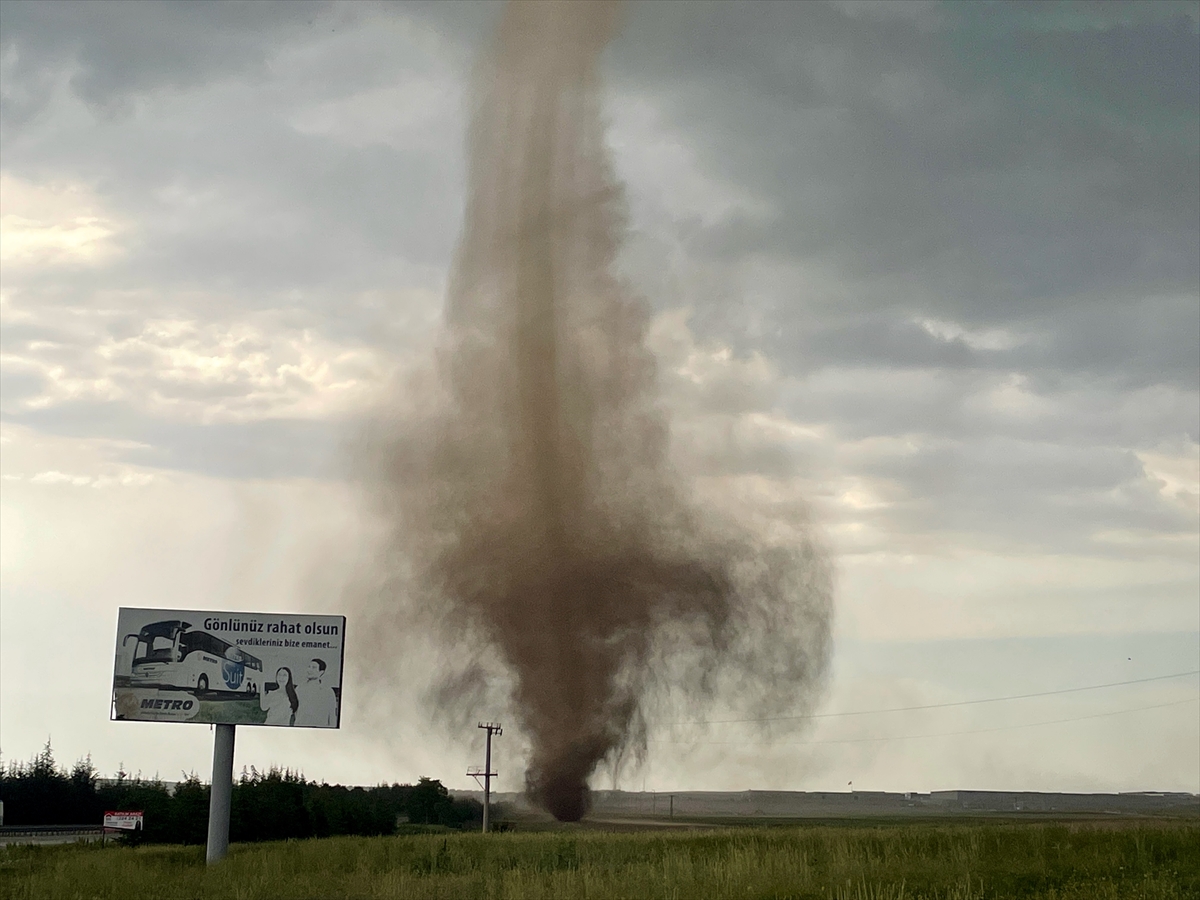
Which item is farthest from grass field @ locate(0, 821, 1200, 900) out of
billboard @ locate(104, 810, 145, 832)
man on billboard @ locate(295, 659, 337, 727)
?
man on billboard @ locate(295, 659, 337, 727)

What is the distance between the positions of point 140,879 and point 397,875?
7.42 meters

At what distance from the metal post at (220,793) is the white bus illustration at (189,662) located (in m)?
1.67

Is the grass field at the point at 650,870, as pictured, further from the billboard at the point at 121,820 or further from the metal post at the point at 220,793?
the billboard at the point at 121,820

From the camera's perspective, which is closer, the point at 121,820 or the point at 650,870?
the point at 650,870

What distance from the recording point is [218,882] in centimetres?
3014

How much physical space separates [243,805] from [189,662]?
24.0m

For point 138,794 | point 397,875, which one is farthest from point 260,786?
point 397,875

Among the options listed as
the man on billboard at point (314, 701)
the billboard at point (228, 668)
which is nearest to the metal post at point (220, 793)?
the billboard at point (228, 668)

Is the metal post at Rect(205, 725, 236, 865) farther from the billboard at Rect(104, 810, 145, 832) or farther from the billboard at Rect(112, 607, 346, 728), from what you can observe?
the billboard at Rect(104, 810, 145, 832)

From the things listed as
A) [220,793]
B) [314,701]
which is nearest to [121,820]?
[220,793]

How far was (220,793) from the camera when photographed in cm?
3831

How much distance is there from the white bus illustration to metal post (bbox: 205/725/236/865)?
1.67m

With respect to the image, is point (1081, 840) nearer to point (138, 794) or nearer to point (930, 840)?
point (930, 840)

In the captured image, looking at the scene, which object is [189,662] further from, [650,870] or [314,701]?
[650,870]
